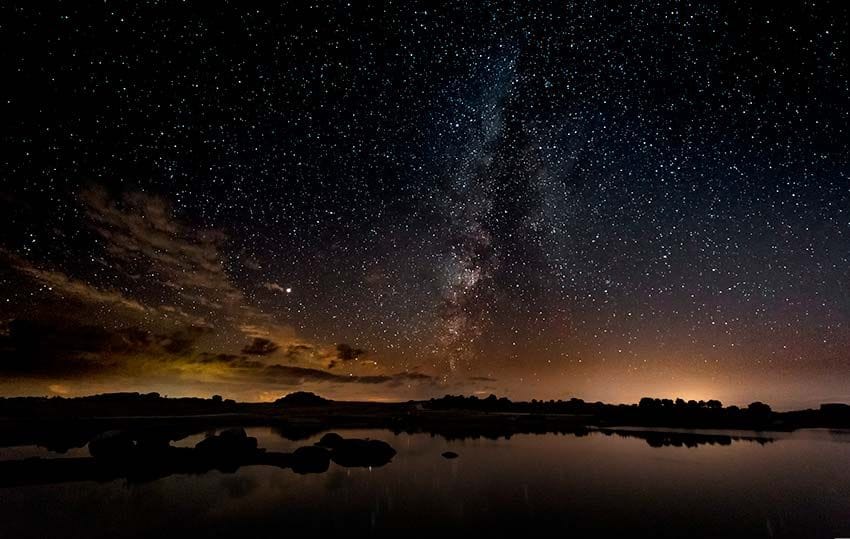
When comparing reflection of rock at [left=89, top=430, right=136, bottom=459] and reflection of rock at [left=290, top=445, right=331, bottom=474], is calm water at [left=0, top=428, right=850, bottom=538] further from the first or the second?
reflection of rock at [left=89, top=430, right=136, bottom=459]

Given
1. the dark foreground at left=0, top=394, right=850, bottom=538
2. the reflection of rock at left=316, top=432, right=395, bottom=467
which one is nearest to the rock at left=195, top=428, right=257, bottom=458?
the dark foreground at left=0, top=394, right=850, bottom=538

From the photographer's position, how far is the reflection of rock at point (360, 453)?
94.6 feet

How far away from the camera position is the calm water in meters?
16.0

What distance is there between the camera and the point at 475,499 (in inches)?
798

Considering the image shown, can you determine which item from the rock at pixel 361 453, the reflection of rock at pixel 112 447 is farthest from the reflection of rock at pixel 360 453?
the reflection of rock at pixel 112 447

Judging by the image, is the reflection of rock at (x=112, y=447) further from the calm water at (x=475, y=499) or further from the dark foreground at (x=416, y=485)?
the calm water at (x=475, y=499)

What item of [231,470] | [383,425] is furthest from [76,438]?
[383,425]

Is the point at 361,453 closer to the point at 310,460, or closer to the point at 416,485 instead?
the point at 310,460

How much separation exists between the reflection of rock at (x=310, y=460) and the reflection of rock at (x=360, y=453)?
4.30 ft

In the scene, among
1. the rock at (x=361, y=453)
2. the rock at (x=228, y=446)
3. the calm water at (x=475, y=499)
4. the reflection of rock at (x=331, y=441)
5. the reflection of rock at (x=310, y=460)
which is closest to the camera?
the calm water at (x=475, y=499)

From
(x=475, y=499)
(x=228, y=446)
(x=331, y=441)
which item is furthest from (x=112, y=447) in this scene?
(x=475, y=499)

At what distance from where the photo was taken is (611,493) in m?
21.8

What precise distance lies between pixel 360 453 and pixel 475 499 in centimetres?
1199

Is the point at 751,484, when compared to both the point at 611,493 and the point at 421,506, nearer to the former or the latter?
the point at 611,493
